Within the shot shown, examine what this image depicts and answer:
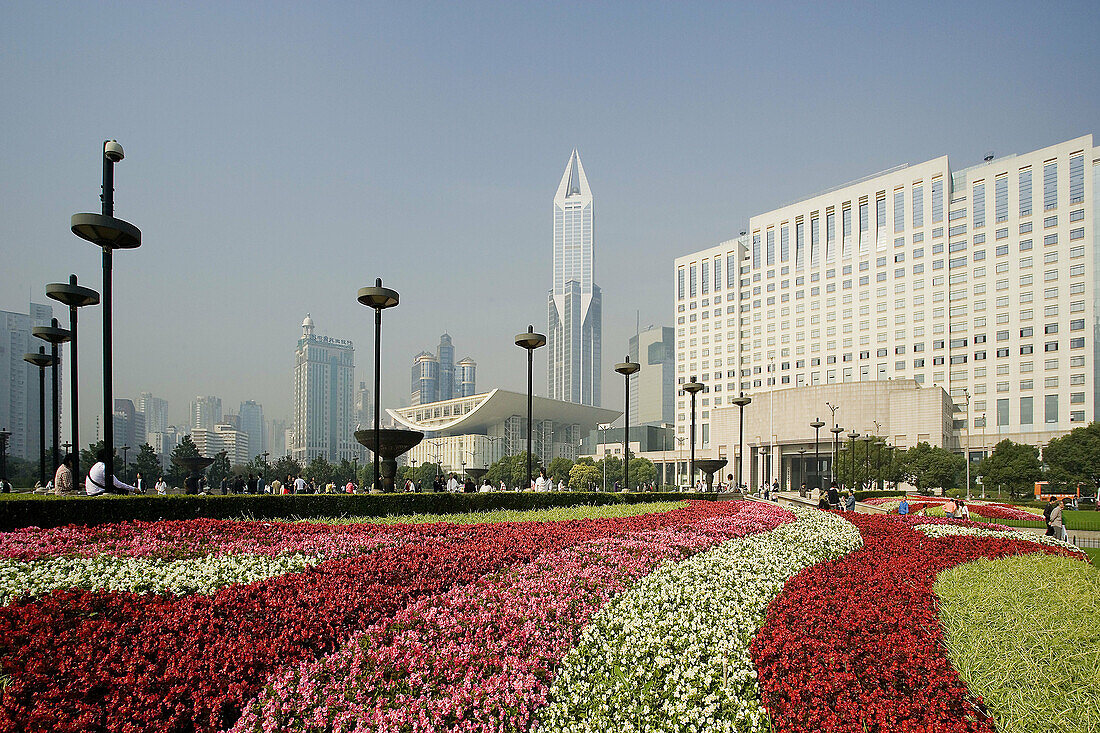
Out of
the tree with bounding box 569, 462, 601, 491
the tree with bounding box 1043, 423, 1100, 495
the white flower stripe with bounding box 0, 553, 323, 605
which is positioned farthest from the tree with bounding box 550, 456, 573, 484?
the white flower stripe with bounding box 0, 553, 323, 605

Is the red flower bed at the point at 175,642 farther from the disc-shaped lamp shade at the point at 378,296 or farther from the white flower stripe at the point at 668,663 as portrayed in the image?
the disc-shaped lamp shade at the point at 378,296

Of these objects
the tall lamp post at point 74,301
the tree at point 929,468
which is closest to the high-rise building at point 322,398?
the tree at point 929,468

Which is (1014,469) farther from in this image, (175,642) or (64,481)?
(175,642)

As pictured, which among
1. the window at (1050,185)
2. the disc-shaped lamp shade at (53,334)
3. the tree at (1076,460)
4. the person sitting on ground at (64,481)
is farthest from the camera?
the window at (1050,185)

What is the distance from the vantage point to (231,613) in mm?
4055

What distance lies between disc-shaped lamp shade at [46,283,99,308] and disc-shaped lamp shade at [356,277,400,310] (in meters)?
5.31

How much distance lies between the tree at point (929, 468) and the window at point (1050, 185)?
3164 centimetres

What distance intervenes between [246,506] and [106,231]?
4.53 meters

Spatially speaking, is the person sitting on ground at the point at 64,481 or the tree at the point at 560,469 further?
the tree at the point at 560,469

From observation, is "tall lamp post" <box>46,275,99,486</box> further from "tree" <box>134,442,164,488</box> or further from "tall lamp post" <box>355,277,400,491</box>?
"tree" <box>134,442,164,488</box>

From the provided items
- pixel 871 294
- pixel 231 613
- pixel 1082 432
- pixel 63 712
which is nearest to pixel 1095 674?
pixel 231 613

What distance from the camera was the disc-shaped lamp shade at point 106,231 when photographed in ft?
30.0

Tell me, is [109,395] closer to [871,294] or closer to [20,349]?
[20,349]

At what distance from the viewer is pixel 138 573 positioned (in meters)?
5.09
